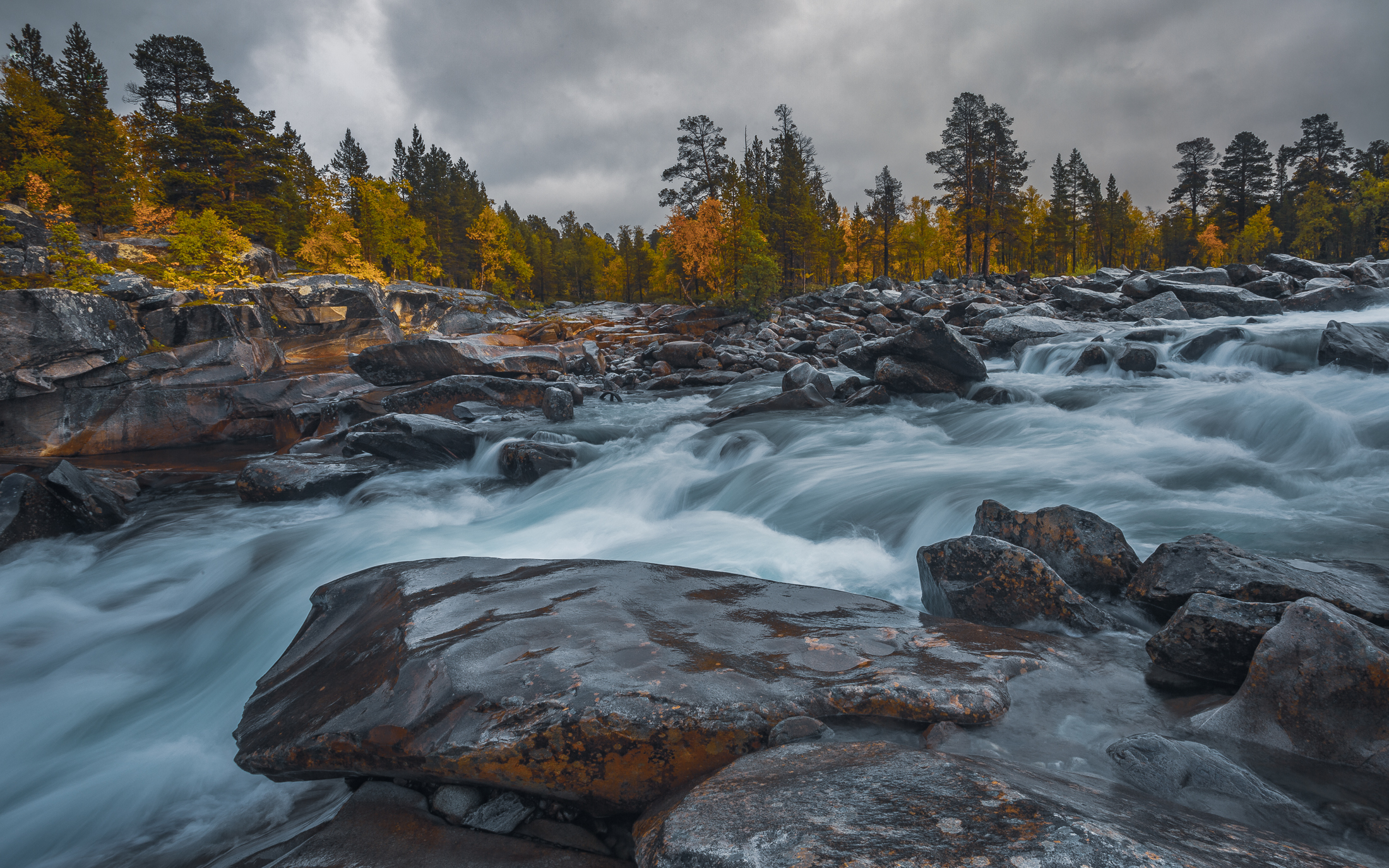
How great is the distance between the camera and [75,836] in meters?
3.03

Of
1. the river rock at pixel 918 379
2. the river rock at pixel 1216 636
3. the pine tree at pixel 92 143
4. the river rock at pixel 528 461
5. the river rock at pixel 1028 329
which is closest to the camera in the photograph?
the river rock at pixel 1216 636

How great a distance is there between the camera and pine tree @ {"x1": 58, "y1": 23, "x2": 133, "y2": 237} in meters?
27.9

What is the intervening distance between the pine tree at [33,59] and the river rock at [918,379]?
5079 centimetres

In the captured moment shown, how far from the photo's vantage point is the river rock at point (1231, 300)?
17734 mm

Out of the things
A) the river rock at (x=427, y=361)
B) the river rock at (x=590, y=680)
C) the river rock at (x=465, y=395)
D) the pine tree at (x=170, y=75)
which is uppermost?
the pine tree at (x=170, y=75)

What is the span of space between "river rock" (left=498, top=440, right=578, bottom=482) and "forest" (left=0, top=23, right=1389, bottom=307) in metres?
12.6

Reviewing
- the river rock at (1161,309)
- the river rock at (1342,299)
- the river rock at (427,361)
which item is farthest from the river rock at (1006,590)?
the river rock at (1342,299)

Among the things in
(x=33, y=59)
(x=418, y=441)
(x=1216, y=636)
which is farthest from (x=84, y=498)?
(x=33, y=59)

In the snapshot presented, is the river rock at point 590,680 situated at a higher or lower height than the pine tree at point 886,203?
lower

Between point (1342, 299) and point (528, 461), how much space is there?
23270mm

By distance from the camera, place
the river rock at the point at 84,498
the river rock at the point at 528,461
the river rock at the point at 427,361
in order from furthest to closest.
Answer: the river rock at the point at 427,361 → the river rock at the point at 528,461 → the river rock at the point at 84,498

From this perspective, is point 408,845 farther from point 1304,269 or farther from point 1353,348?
point 1304,269

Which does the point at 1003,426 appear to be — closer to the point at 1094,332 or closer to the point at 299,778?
the point at 1094,332

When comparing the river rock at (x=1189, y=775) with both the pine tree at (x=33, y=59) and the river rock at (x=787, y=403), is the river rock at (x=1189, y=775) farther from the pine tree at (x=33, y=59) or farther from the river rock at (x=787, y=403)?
the pine tree at (x=33, y=59)
